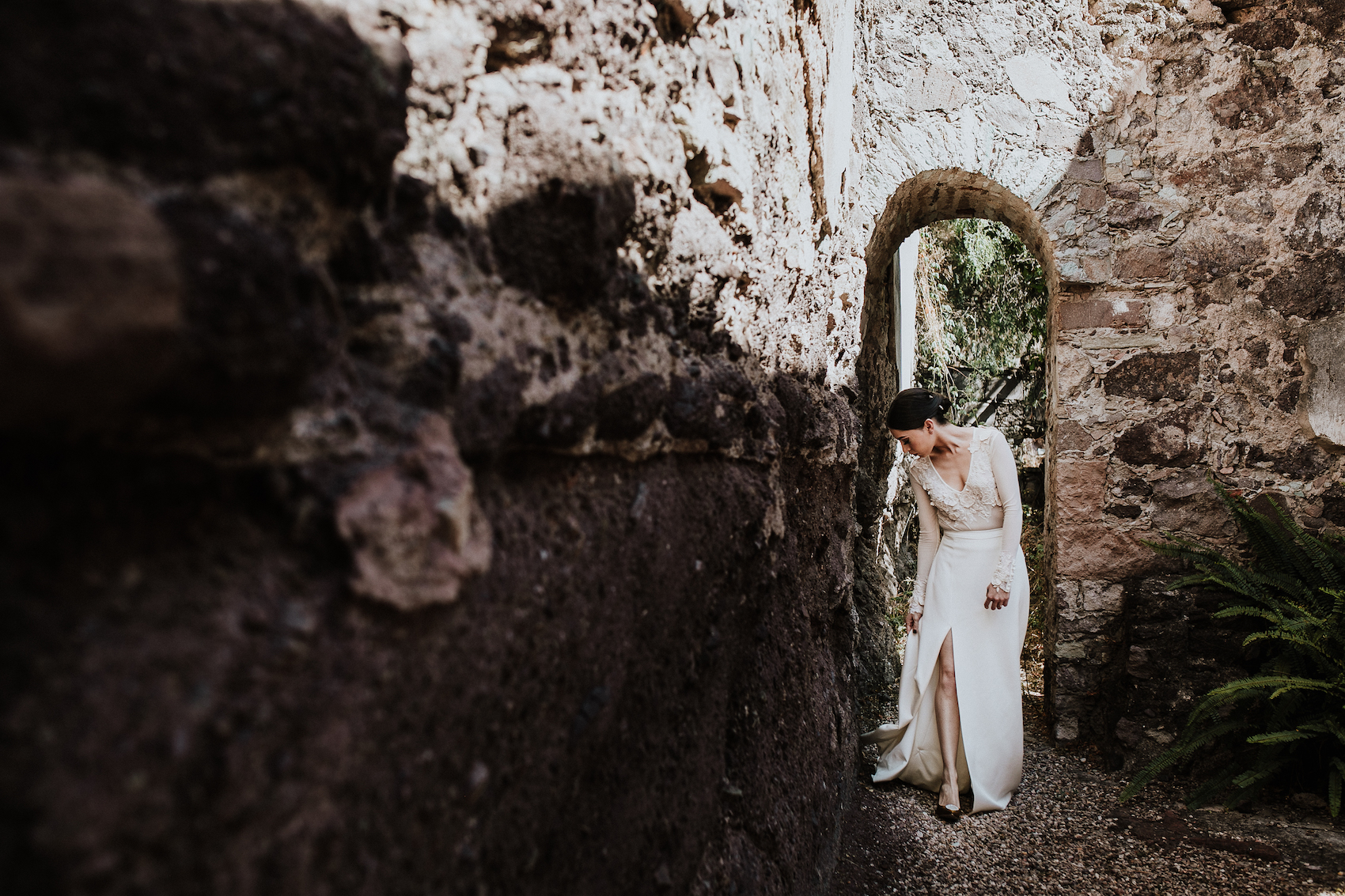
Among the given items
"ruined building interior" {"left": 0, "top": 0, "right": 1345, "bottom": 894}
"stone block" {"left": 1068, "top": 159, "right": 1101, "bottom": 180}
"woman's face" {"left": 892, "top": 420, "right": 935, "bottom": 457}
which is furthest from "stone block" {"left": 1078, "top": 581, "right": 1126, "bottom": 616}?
"ruined building interior" {"left": 0, "top": 0, "right": 1345, "bottom": 894}

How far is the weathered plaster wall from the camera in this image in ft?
10.7

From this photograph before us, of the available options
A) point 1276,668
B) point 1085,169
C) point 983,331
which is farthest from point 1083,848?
point 983,331

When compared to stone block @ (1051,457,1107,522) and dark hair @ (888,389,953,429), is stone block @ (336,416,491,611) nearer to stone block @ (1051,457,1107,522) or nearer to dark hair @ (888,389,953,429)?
dark hair @ (888,389,953,429)

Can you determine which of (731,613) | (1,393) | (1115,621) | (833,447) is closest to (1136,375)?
(1115,621)

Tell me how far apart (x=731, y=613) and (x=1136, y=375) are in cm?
305

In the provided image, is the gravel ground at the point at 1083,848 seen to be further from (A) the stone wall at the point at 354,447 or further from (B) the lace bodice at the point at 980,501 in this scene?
(A) the stone wall at the point at 354,447

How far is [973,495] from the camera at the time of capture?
3221mm

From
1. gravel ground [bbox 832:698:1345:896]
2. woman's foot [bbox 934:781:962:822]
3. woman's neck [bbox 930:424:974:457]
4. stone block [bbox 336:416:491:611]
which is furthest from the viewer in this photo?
woman's neck [bbox 930:424:974:457]

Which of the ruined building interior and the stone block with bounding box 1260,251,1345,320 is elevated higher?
the stone block with bounding box 1260,251,1345,320

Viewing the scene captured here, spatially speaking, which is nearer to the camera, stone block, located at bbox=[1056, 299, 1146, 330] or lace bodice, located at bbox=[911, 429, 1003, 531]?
lace bodice, located at bbox=[911, 429, 1003, 531]

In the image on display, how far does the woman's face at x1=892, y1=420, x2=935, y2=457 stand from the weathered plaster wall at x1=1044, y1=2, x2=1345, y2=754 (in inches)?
32.0

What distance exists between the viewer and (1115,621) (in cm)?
348

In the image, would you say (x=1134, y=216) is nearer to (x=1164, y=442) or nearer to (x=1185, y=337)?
(x=1185, y=337)

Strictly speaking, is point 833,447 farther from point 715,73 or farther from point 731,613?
point 715,73
